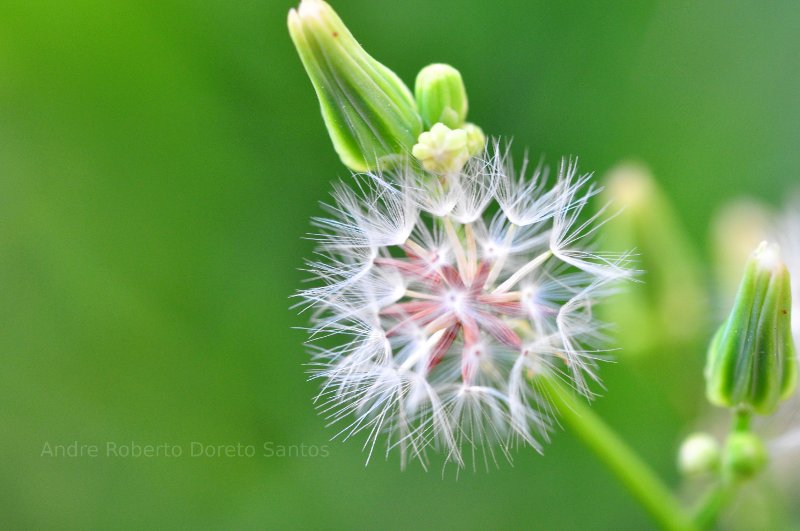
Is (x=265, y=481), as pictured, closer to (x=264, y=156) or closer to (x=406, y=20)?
(x=264, y=156)

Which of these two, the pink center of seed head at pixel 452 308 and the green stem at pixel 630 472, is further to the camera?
A: the green stem at pixel 630 472

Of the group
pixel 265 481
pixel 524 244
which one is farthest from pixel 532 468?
pixel 524 244

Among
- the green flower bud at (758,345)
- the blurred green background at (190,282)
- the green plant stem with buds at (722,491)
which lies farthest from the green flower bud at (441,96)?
the blurred green background at (190,282)

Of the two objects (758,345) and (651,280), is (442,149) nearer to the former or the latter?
(758,345)

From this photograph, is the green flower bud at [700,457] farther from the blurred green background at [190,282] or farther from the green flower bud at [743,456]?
the blurred green background at [190,282]

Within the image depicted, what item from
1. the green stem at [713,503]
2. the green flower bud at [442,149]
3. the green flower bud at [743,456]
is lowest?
the green stem at [713,503]

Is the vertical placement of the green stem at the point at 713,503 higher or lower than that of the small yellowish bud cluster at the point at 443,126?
lower

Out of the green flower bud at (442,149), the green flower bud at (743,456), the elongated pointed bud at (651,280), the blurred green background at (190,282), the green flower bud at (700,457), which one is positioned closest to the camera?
the green flower bud at (442,149)
